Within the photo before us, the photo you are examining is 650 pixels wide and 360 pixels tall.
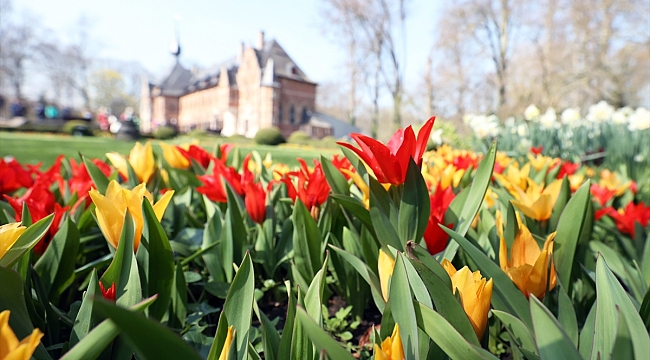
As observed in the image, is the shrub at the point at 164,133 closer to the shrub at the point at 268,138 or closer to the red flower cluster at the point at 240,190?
the shrub at the point at 268,138

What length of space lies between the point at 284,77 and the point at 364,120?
2131cm

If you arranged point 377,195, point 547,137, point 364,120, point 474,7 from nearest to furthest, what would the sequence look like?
1. point 377,195
2. point 547,137
3. point 474,7
4. point 364,120

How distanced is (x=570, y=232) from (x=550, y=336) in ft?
1.40

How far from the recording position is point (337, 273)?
3.61ft

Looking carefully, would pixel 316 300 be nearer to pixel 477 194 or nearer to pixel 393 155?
pixel 393 155

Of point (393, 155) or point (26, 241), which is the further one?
point (393, 155)

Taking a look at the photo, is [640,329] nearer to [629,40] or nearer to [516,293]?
[516,293]

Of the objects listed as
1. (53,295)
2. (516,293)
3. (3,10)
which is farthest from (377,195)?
(3,10)

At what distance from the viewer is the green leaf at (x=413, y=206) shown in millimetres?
767

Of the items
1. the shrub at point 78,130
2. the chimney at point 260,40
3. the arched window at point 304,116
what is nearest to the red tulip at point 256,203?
the shrub at point 78,130

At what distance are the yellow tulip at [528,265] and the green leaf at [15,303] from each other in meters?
0.74

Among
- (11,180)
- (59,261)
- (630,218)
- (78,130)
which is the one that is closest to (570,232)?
(630,218)

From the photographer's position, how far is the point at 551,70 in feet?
56.0

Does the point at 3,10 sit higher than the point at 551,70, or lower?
higher
